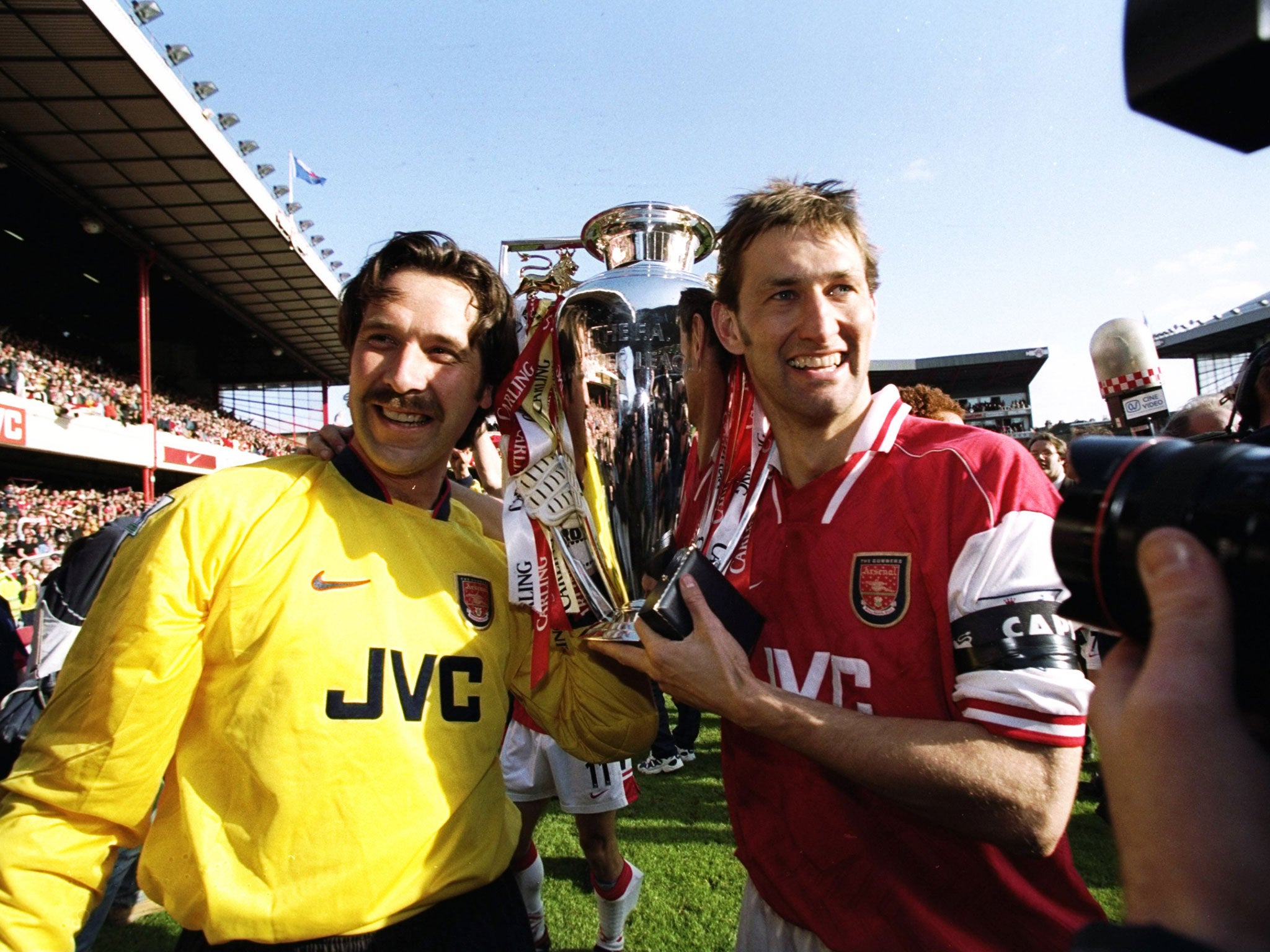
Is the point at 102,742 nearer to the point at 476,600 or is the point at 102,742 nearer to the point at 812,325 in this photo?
the point at 476,600

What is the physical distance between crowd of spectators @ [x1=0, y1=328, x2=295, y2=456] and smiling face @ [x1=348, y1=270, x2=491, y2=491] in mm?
20041

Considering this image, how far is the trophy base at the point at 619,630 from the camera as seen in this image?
1.39 m

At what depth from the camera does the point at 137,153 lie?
572 inches

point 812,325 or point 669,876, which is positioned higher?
point 812,325

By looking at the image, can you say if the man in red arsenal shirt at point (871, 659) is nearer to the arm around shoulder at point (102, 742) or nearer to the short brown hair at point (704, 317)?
the short brown hair at point (704, 317)

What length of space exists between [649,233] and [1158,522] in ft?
4.80

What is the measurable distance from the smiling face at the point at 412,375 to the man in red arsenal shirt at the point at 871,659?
54 cm

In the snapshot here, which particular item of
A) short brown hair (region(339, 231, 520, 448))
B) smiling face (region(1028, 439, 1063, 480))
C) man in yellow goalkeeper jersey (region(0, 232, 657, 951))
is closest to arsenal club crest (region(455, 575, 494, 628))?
man in yellow goalkeeper jersey (region(0, 232, 657, 951))

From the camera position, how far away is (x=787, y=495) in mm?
1587

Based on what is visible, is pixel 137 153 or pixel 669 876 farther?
pixel 137 153

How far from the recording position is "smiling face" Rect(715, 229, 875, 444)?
1.46m

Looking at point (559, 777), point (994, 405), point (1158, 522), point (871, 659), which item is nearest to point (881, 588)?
point (871, 659)

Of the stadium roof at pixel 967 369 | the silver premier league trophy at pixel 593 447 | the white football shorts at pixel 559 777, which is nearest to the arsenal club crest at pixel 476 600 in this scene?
the silver premier league trophy at pixel 593 447

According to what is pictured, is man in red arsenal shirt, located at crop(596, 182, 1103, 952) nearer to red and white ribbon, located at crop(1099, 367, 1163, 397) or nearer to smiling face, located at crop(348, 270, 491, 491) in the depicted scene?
smiling face, located at crop(348, 270, 491, 491)
